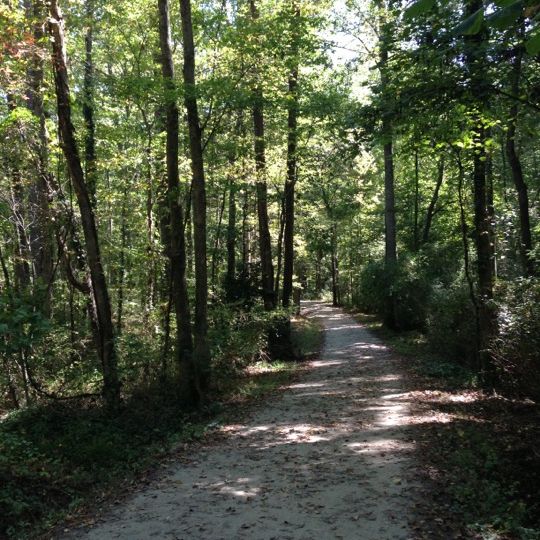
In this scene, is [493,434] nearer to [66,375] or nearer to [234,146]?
[66,375]

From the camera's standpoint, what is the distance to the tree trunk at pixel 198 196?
32.2 feet

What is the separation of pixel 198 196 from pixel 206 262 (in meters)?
1.85

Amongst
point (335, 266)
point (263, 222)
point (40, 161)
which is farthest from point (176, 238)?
point (335, 266)

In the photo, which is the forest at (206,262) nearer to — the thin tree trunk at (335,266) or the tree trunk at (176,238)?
the tree trunk at (176,238)

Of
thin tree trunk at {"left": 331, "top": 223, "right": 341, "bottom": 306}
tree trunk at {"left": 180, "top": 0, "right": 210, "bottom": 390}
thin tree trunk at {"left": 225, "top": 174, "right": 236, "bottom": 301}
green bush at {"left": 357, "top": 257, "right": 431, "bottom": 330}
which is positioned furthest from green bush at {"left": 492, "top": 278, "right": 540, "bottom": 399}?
thin tree trunk at {"left": 331, "top": 223, "right": 341, "bottom": 306}

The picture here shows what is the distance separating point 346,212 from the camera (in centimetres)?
3341

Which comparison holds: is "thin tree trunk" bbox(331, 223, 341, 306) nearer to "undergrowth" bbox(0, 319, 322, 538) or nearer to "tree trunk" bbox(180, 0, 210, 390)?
"tree trunk" bbox(180, 0, 210, 390)

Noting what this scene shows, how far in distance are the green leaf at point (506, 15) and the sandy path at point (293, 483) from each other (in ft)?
15.1

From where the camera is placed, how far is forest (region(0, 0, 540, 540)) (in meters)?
6.22

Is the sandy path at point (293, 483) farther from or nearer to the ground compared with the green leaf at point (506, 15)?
nearer to the ground

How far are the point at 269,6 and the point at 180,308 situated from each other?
11.0 m

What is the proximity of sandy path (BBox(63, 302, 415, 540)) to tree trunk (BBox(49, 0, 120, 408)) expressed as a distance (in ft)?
8.83

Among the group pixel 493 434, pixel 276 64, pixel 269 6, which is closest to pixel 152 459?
pixel 493 434

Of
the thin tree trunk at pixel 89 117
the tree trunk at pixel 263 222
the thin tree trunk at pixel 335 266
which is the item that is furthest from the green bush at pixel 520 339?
the thin tree trunk at pixel 335 266
